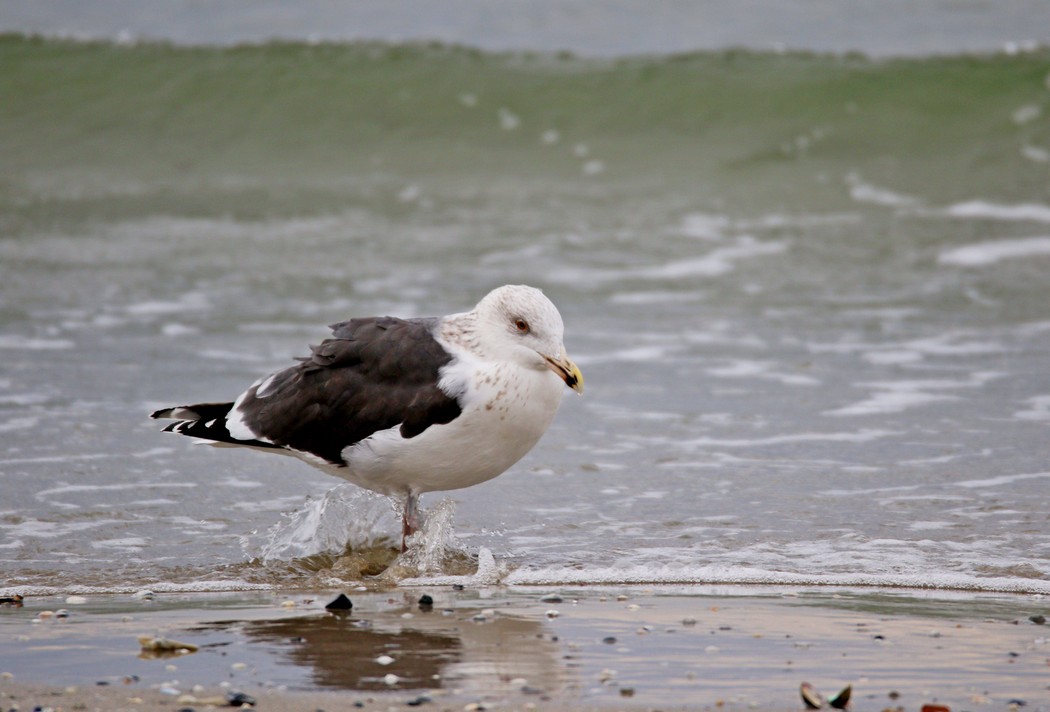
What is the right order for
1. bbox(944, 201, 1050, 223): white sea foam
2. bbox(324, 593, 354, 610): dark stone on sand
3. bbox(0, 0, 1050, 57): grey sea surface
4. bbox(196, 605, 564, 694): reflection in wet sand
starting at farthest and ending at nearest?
bbox(0, 0, 1050, 57): grey sea surface, bbox(944, 201, 1050, 223): white sea foam, bbox(324, 593, 354, 610): dark stone on sand, bbox(196, 605, 564, 694): reflection in wet sand

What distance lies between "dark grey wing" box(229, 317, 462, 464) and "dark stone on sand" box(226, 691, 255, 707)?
166cm

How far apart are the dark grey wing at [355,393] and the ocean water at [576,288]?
1.26 ft

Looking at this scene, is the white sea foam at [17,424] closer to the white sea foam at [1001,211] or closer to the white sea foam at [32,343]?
the white sea foam at [32,343]

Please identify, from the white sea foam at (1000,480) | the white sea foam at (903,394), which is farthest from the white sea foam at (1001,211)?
the white sea foam at (1000,480)

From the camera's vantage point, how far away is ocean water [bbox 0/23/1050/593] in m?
5.52

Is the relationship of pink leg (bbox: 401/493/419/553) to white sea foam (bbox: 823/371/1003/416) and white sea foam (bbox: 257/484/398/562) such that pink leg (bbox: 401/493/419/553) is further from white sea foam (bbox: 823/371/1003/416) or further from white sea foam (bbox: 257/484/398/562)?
white sea foam (bbox: 823/371/1003/416)

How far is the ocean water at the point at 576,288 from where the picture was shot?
552 centimetres

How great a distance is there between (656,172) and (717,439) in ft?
24.9

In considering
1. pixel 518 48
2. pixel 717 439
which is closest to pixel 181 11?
pixel 518 48

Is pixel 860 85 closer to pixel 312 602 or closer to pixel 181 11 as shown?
pixel 181 11

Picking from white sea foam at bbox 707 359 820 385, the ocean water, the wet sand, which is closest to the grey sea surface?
the ocean water

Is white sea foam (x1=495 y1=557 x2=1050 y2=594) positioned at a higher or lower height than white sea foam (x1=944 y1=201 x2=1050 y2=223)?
lower

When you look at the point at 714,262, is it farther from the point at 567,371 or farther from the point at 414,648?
the point at 414,648

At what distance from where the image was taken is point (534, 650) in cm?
397
